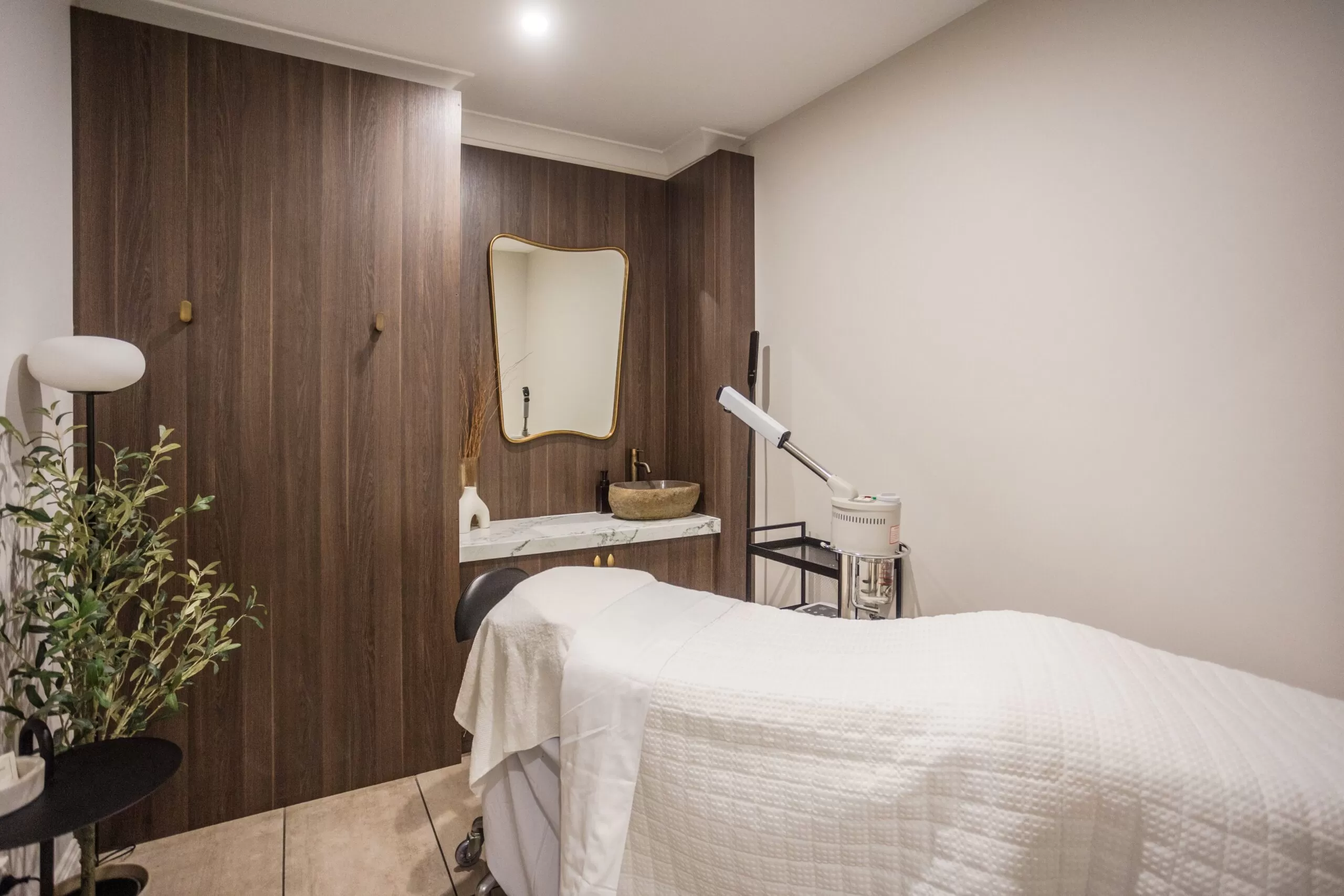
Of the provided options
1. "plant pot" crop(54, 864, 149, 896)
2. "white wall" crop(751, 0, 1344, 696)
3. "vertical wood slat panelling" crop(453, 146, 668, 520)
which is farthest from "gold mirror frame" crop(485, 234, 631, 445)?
"plant pot" crop(54, 864, 149, 896)

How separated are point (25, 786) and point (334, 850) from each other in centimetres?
93

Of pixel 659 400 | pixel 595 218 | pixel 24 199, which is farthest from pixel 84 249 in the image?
pixel 659 400

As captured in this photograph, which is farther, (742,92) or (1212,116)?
(742,92)

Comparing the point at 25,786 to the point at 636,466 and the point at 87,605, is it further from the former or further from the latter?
the point at 636,466

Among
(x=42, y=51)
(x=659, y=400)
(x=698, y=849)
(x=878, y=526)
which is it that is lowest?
(x=698, y=849)

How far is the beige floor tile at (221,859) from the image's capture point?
186 centimetres

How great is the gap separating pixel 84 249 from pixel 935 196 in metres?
2.56

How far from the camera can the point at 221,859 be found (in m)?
1.98

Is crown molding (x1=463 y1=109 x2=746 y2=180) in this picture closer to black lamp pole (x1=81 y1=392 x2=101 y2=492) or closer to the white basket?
black lamp pole (x1=81 y1=392 x2=101 y2=492)

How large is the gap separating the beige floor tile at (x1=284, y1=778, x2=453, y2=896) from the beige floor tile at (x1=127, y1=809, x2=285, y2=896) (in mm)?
41

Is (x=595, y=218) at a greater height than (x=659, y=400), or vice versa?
(x=595, y=218)

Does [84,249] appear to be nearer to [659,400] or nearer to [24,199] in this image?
[24,199]

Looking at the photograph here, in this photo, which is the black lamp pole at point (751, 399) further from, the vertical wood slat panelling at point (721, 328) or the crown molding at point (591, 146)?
the crown molding at point (591, 146)

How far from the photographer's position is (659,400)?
3385 millimetres
